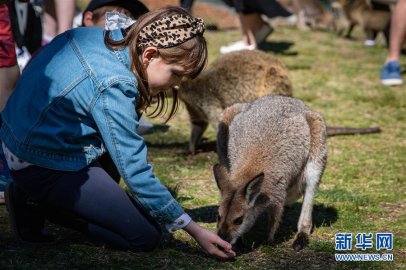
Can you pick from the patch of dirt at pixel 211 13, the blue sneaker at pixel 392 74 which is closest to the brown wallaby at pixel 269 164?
the blue sneaker at pixel 392 74

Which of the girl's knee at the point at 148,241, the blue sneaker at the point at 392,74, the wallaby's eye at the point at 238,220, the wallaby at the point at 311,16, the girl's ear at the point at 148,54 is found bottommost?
the wallaby at the point at 311,16

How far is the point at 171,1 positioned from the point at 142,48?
852 centimetres

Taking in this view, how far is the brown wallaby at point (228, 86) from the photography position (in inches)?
188

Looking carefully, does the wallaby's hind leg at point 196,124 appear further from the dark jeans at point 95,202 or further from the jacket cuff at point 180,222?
the jacket cuff at point 180,222

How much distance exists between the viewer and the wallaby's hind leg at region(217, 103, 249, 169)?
11.0 ft

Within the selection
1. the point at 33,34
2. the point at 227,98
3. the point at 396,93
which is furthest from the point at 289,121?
the point at 396,93

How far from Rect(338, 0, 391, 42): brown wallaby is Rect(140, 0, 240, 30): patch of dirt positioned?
186cm

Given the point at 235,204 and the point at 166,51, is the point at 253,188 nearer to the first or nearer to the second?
the point at 235,204

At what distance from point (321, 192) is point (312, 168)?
63 centimetres

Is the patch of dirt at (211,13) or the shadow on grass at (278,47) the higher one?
the shadow on grass at (278,47)

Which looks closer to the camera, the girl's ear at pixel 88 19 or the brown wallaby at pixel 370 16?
the girl's ear at pixel 88 19

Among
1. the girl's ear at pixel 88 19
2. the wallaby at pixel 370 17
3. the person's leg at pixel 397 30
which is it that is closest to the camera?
the girl's ear at pixel 88 19

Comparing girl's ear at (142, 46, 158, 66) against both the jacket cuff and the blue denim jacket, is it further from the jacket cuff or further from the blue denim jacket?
the jacket cuff

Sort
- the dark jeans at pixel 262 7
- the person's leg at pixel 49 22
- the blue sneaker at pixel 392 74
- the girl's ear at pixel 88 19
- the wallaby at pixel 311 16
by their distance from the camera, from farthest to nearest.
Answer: the wallaby at pixel 311 16, the dark jeans at pixel 262 7, the blue sneaker at pixel 392 74, the person's leg at pixel 49 22, the girl's ear at pixel 88 19
